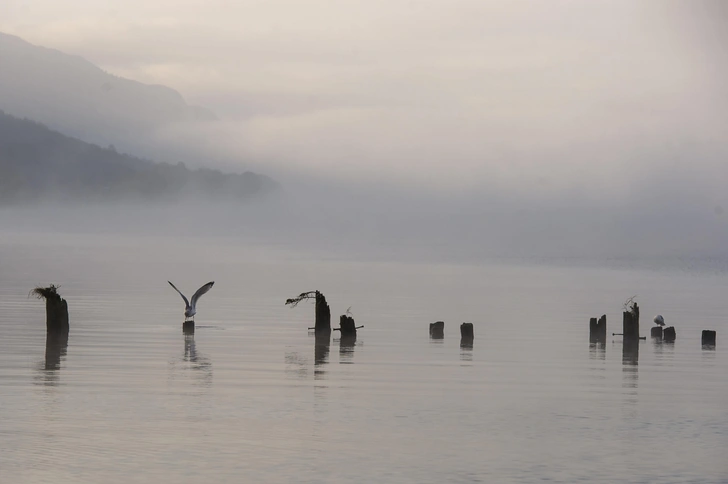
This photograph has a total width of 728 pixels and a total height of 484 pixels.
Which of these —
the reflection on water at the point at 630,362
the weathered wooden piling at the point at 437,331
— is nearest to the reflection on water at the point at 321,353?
the weathered wooden piling at the point at 437,331

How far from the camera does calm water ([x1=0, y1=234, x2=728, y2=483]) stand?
22391 millimetres

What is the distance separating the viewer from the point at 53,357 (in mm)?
37344

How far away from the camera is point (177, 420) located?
2636 centimetres

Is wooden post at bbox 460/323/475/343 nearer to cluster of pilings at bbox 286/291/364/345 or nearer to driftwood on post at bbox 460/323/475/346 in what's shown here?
driftwood on post at bbox 460/323/475/346

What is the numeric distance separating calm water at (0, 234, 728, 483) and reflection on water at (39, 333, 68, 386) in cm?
10

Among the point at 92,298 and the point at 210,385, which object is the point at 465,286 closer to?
the point at 92,298

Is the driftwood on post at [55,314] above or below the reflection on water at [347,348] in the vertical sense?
above

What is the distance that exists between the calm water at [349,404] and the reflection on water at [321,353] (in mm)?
165

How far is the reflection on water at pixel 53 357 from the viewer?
32.3 metres

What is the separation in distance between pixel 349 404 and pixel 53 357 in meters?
12.0

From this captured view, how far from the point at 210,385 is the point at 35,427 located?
7719mm

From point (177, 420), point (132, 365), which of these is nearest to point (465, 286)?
point (132, 365)

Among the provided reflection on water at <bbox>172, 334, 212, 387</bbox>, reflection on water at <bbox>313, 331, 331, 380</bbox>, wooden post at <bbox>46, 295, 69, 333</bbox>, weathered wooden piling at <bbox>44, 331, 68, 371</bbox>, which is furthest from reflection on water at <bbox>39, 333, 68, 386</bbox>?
reflection on water at <bbox>313, 331, 331, 380</bbox>

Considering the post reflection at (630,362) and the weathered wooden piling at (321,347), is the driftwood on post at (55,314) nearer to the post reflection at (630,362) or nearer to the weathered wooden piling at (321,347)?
the weathered wooden piling at (321,347)
